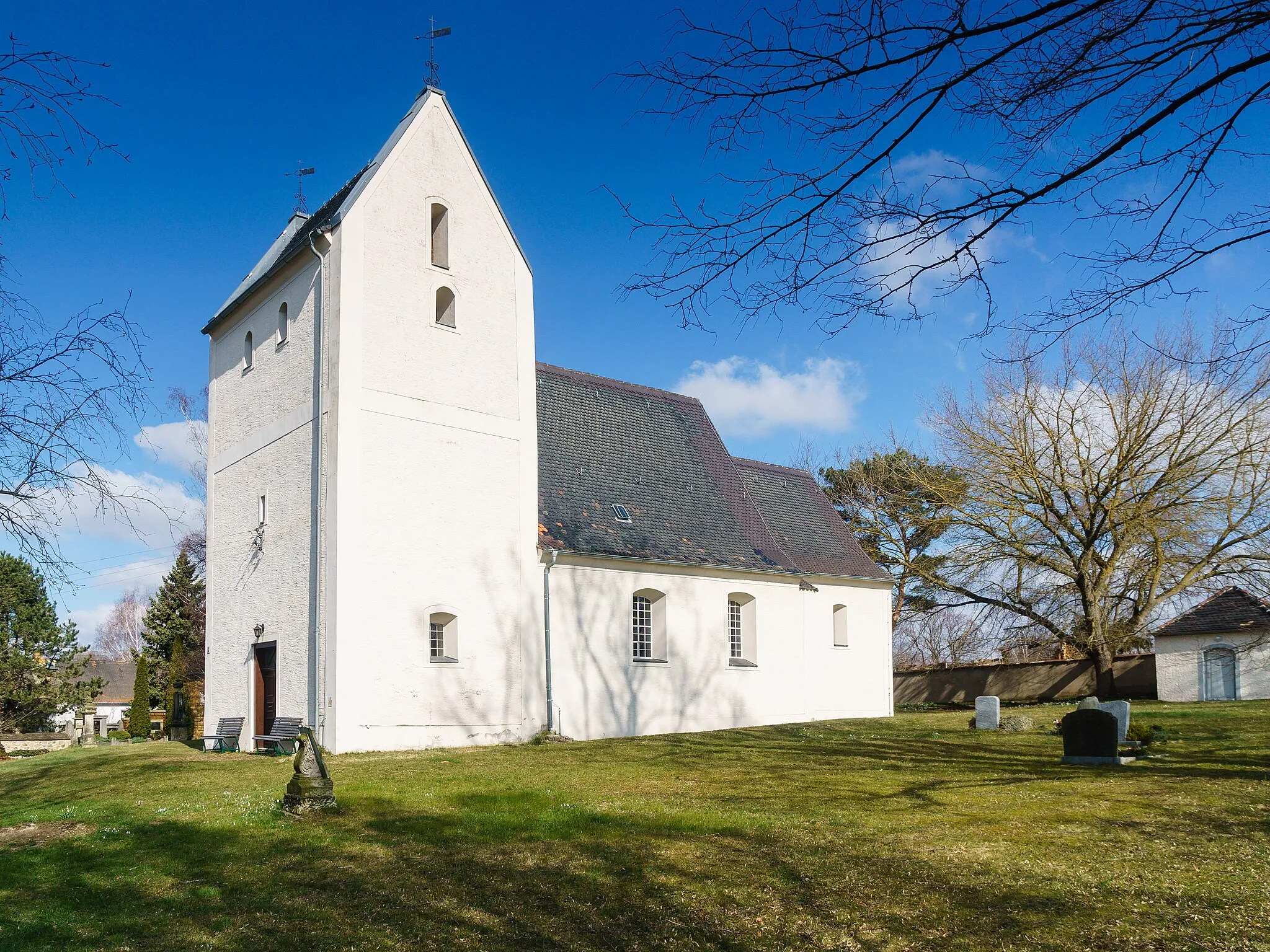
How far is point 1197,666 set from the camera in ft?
105

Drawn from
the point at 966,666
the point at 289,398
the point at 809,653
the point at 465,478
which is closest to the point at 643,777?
the point at 465,478

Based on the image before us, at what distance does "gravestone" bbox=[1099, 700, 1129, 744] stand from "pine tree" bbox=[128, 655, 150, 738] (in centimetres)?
3201

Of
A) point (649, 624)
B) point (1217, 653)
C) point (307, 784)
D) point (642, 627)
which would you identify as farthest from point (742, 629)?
point (307, 784)

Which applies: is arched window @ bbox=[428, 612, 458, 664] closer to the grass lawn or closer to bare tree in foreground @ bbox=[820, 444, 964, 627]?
the grass lawn

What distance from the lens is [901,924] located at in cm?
690

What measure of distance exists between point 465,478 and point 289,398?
400 centimetres

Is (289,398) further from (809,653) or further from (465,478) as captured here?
(809,653)

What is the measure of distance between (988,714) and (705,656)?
7070 mm

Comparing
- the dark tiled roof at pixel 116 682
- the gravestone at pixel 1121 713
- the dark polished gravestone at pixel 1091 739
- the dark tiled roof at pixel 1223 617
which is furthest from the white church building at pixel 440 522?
the dark tiled roof at pixel 116 682

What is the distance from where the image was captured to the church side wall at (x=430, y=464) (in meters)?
18.9

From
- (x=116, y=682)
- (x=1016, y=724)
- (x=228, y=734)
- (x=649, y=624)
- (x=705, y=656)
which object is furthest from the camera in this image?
(x=116, y=682)

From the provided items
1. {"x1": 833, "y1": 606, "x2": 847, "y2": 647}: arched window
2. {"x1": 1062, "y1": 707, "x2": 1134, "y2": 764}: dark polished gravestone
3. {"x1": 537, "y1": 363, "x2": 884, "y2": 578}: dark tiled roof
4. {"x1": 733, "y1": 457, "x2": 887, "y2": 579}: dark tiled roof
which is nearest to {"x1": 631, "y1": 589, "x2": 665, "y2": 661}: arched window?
{"x1": 537, "y1": 363, "x2": 884, "y2": 578}: dark tiled roof

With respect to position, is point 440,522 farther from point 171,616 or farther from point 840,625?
point 171,616

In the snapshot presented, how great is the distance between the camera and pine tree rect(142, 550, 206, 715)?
131ft
